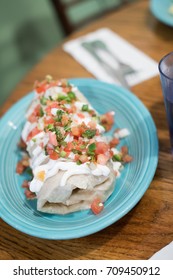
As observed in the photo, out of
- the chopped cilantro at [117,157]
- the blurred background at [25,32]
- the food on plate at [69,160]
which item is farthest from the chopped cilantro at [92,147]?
the blurred background at [25,32]

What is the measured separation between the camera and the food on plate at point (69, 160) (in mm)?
896

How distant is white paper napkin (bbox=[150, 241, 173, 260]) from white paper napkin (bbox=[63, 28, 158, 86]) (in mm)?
620

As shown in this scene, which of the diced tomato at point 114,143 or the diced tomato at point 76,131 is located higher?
the diced tomato at point 76,131

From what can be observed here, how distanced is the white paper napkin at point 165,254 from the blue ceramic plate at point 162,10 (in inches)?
35.0

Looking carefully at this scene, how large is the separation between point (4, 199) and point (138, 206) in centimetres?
33

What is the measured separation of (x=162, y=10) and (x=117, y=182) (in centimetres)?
83

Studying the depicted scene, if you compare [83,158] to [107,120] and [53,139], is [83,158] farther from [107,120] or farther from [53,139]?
[107,120]

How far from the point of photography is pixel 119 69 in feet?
4.35

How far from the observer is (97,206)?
2.93 feet

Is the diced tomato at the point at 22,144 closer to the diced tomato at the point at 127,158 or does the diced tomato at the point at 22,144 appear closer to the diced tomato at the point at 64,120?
the diced tomato at the point at 64,120

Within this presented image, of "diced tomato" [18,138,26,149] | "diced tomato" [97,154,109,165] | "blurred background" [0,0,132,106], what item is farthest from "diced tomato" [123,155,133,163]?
"blurred background" [0,0,132,106]

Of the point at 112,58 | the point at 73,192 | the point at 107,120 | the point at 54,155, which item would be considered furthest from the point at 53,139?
the point at 112,58

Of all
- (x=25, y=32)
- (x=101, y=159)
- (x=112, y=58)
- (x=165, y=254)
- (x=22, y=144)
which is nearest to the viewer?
(x=165, y=254)

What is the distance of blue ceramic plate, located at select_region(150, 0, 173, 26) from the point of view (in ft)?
4.63
